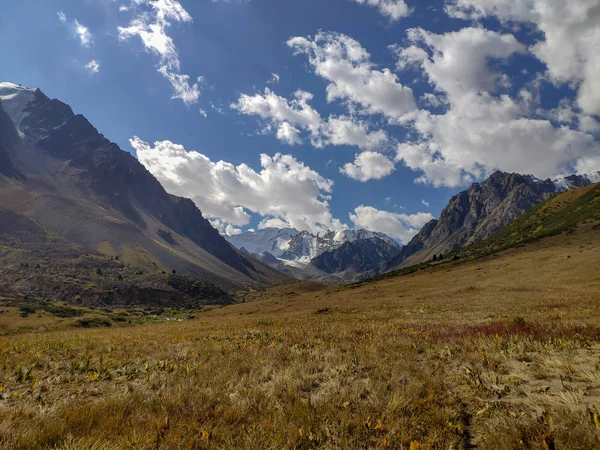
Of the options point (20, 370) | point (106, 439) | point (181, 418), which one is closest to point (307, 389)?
point (181, 418)

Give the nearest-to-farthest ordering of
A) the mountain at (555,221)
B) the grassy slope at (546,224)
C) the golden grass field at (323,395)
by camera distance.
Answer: the golden grass field at (323,395), the mountain at (555,221), the grassy slope at (546,224)

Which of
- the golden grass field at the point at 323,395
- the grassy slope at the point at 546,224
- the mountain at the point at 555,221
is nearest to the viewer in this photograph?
the golden grass field at the point at 323,395

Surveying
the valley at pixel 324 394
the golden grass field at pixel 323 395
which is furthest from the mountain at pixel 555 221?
the valley at pixel 324 394

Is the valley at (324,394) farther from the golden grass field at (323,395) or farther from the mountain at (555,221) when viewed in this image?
the mountain at (555,221)

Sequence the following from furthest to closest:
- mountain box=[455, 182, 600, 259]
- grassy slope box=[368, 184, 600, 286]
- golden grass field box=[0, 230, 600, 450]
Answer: grassy slope box=[368, 184, 600, 286] → mountain box=[455, 182, 600, 259] → golden grass field box=[0, 230, 600, 450]

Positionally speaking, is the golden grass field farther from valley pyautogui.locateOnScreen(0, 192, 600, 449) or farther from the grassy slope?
the grassy slope

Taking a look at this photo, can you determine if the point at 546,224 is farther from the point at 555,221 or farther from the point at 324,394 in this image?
the point at 324,394

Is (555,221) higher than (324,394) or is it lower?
higher

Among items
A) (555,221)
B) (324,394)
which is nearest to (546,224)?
(555,221)

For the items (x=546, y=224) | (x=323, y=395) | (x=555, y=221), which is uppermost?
(x=555, y=221)

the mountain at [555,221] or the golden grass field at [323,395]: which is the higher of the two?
the mountain at [555,221]

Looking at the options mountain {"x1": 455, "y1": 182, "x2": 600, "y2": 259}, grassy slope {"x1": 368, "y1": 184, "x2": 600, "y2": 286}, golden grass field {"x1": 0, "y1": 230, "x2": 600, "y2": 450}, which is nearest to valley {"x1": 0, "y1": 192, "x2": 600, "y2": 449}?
golden grass field {"x1": 0, "y1": 230, "x2": 600, "y2": 450}

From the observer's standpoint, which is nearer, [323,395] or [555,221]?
[323,395]

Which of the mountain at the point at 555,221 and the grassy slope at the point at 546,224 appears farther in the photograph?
the grassy slope at the point at 546,224
